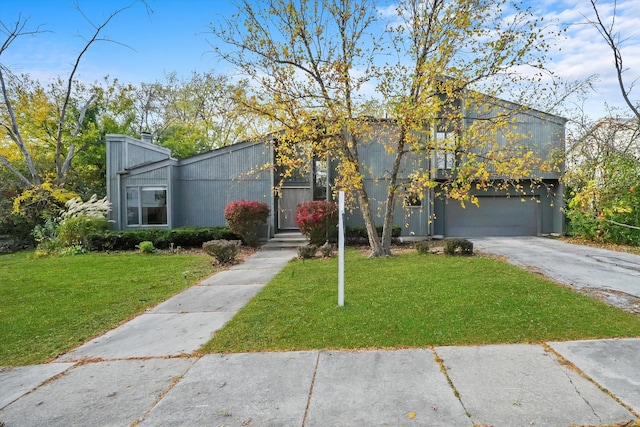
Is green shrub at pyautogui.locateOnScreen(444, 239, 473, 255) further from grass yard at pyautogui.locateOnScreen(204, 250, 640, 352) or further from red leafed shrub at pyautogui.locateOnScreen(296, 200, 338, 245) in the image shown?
red leafed shrub at pyautogui.locateOnScreen(296, 200, 338, 245)

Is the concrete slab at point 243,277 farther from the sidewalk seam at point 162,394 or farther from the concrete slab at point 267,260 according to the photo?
the sidewalk seam at point 162,394

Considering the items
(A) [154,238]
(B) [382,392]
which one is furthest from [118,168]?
(B) [382,392]

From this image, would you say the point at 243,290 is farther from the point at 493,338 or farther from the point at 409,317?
the point at 493,338

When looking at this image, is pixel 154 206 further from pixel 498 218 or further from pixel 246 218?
pixel 498 218

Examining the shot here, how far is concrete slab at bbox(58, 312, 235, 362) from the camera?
3695 mm

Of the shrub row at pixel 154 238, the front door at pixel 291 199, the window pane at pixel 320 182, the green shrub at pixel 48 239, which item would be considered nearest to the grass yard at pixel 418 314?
the shrub row at pixel 154 238

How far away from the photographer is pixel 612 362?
312 cm

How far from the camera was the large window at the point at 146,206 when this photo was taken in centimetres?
1274

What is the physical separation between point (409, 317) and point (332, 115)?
5.14 metres

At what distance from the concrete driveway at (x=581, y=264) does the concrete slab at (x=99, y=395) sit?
19.4 ft

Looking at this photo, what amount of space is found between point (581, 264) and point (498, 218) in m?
6.40

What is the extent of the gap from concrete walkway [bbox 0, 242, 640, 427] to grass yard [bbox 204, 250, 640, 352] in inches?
10.9

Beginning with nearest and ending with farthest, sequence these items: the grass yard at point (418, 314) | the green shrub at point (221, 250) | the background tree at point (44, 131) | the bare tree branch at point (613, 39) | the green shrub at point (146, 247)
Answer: the bare tree branch at point (613, 39) < the grass yard at point (418, 314) < the green shrub at point (221, 250) < the green shrub at point (146, 247) < the background tree at point (44, 131)

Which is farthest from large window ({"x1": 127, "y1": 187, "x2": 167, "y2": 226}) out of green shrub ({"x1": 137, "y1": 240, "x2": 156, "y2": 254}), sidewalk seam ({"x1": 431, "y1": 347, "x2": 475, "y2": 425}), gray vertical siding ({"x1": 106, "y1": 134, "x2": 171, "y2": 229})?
sidewalk seam ({"x1": 431, "y1": 347, "x2": 475, "y2": 425})
